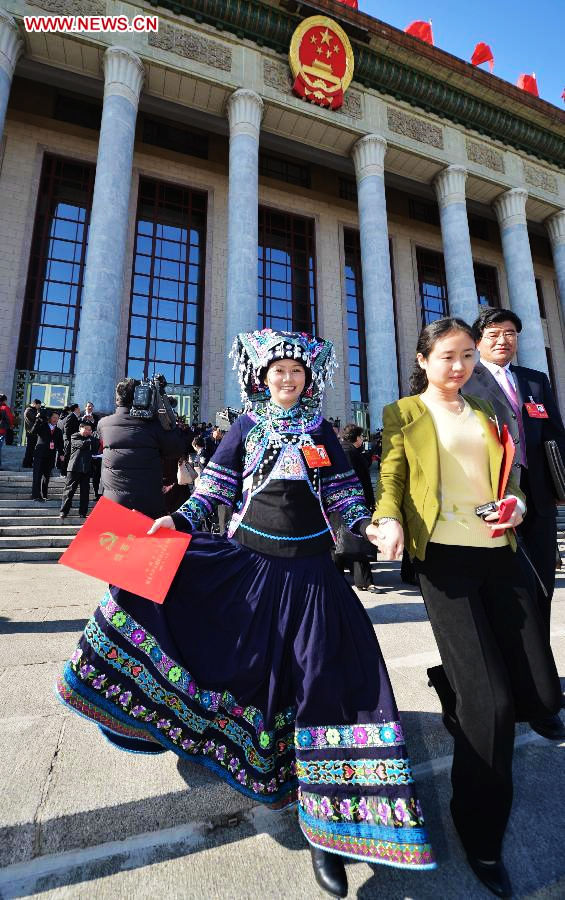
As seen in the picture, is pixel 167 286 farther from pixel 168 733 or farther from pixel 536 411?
pixel 168 733

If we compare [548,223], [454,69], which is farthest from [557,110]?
[454,69]

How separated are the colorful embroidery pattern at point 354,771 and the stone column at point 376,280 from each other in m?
12.9

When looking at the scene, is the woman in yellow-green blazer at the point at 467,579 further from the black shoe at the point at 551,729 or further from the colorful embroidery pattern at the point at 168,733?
the black shoe at the point at 551,729

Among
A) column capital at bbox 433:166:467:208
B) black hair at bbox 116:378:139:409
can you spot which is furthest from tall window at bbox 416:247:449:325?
black hair at bbox 116:378:139:409

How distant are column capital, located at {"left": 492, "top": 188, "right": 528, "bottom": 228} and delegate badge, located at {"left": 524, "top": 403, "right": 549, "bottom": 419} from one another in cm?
1913

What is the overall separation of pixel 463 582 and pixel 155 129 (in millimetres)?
20871

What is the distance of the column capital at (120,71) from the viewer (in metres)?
12.0

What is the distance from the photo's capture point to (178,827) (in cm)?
144

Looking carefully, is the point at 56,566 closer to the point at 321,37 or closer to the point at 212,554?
the point at 212,554

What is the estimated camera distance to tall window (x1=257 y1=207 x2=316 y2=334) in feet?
58.5

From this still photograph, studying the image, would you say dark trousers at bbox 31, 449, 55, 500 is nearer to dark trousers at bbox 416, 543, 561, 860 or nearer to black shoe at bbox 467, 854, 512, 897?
dark trousers at bbox 416, 543, 561, 860

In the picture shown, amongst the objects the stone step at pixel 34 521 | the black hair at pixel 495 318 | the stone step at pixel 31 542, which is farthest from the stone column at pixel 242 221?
the black hair at pixel 495 318

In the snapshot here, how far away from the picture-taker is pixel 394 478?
162 cm

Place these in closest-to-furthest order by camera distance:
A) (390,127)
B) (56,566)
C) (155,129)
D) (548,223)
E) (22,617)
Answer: (22,617)
(56,566)
(390,127)
(155,129)
(548,223)
